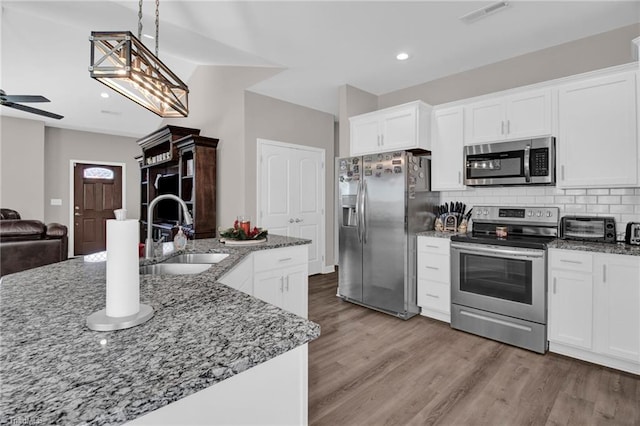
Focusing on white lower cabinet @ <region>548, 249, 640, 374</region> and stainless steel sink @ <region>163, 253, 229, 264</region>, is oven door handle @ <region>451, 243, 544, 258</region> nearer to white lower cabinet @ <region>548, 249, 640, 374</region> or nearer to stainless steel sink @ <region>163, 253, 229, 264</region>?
white lower cabinet @ <region>548, 249, 640, 374</region>

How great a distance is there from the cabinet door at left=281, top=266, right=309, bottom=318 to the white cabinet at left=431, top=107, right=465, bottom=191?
A: 188 cm

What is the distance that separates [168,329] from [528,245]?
2.76 meters

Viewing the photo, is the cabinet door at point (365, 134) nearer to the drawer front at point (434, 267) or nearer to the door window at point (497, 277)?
the drawer front at point (434, 267)

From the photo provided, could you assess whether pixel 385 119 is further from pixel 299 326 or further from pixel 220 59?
pixel 299 326

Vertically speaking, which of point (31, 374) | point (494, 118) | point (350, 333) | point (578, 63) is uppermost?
point (578, 63)

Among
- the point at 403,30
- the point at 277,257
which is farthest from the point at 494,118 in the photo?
the point at 277,257

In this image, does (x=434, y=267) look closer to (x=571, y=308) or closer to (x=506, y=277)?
(x=506, y=277)

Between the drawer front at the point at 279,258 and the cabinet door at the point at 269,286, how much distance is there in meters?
0.05

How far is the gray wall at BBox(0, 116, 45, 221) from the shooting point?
6.41 metres

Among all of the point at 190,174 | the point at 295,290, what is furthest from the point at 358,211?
the point at 190,174

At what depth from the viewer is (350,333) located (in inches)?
119

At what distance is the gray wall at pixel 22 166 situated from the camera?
641cm

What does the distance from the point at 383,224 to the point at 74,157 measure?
752cm

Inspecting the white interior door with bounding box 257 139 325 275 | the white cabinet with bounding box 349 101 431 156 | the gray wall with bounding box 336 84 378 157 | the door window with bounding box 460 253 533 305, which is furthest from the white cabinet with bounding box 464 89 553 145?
the white interior door with bounding box 257 139 325 275
